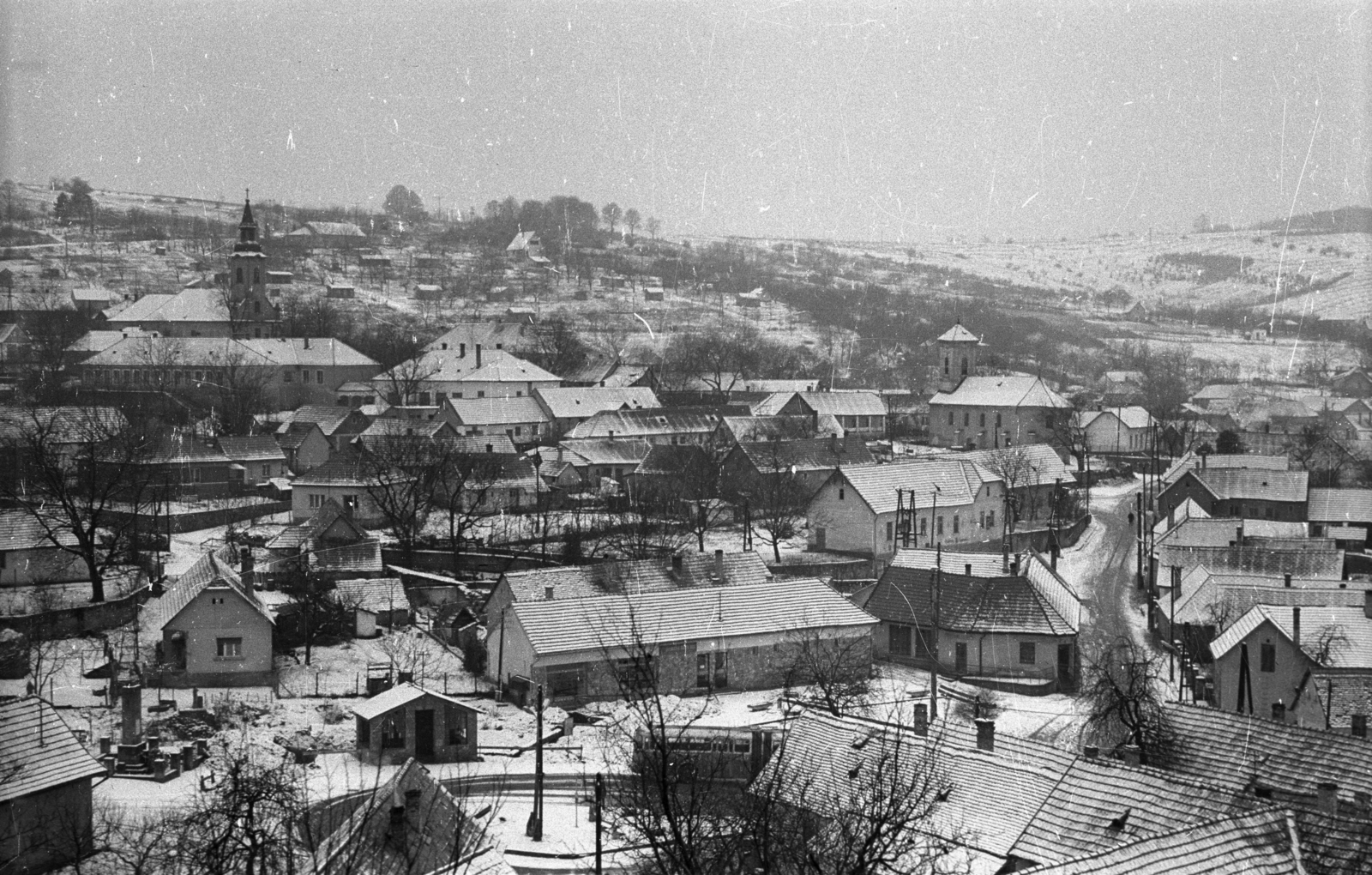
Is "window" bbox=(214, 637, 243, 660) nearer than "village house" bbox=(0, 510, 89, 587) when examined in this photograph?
Yes

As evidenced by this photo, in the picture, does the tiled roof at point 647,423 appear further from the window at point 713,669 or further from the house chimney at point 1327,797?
the house chimney at point 1327,797

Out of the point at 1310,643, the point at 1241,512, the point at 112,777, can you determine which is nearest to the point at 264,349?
the point at 1241,512

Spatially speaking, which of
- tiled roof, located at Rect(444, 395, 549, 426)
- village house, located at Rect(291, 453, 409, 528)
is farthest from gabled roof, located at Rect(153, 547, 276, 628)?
tiled roof, located at Rect(444, 395, 549, 426)

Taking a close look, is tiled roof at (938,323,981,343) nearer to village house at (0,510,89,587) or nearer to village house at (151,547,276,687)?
village house at (0,510,89,587)

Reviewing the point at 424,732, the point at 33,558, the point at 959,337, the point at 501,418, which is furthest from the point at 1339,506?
the point at 33,558

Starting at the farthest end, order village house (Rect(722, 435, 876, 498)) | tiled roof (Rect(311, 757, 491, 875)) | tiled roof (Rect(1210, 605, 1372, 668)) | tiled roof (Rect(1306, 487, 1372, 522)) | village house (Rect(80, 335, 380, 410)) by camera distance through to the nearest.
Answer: village house (Rect(80, 335, 380, 410)) → village house (Rect(722, 435, 876, 498)) → tiled roof (Rect(1306, 487, 1372, 522)) → tiled roof (Rect(1210, 605, 1372, 668)) → tiled roof (Rect(311, 757, 491, 875))
